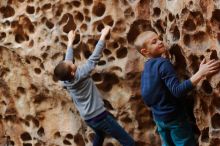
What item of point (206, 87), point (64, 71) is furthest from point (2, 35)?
point (206, 87)

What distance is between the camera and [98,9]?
3.60 metres

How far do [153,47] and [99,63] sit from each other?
0.67 meters

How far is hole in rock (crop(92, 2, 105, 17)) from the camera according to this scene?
11.7 ft

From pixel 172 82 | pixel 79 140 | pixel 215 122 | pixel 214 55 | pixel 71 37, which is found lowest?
pixel 79 140

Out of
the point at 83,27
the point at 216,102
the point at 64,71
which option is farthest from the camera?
the point at 83,27

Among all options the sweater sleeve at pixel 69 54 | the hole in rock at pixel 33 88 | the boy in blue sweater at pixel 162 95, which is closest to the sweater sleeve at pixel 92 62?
the sweater sleeve at pixel 69 54

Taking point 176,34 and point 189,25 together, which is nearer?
point 189,25

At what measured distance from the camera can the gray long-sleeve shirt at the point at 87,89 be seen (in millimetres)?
3342

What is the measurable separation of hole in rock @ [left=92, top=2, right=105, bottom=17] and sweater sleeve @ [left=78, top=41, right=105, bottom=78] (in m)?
0.31

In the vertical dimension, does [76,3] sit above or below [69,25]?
above

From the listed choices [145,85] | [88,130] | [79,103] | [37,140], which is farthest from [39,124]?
[145,85]

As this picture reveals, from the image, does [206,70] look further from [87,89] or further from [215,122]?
[87,89]

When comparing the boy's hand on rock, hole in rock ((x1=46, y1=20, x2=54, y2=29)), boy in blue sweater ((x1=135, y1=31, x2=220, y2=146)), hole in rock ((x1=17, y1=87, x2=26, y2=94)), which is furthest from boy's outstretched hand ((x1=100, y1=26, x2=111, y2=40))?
hole in rock ((x1=17, y1=87, x2=26, y2=94))

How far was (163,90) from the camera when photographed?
9.68 ft
